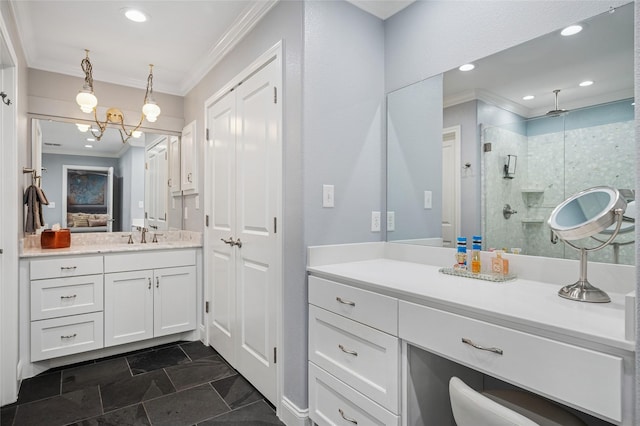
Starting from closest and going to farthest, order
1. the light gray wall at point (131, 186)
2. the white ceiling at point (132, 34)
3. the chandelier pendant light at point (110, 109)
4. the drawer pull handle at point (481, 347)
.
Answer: the drawer pull handle at point (481, 347)
the white ceiling at point (132, 34)
the chandelier pendant light at point (110, 109)
the light gray wall at point (131, 186)

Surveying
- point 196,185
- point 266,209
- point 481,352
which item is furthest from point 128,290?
point 481,352

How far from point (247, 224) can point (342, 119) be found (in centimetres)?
92

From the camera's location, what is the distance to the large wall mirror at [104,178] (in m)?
2.92

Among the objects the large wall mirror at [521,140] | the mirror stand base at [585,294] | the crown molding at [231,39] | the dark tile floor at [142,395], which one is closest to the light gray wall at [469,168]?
the large wall mirror at [521,140]

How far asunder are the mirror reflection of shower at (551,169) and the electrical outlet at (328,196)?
76cm

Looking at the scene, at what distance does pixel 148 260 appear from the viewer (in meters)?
2.90

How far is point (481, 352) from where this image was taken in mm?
1062

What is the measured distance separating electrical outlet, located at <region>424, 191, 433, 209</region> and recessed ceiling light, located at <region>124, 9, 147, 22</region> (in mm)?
2108

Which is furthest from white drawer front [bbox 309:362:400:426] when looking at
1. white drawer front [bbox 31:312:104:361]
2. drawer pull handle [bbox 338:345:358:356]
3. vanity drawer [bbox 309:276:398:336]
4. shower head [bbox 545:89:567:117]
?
white drawer front [bbox 31:312:104:361]

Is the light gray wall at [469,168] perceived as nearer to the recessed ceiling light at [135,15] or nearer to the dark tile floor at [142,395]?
the dark tile floor at [142,395]

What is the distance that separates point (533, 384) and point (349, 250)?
1109mm

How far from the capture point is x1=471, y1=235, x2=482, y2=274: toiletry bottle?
1566 mm

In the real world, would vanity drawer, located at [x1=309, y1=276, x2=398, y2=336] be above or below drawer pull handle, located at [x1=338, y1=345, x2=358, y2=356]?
above

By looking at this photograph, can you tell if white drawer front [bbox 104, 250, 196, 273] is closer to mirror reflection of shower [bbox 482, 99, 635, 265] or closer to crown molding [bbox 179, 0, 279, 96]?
crown molding [bbox 179, 0, 279, 96]
